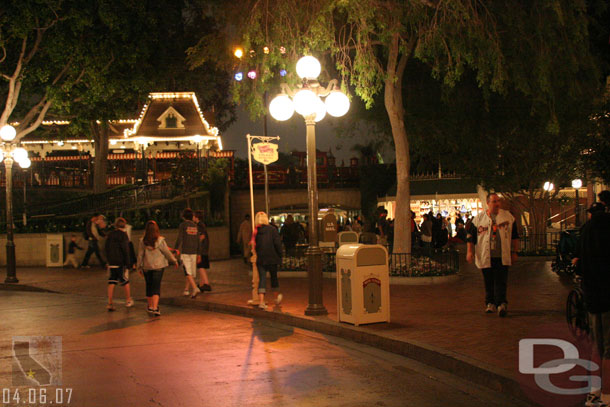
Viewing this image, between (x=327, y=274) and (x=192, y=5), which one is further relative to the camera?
(x=192, y=5)

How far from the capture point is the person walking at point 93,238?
21.0 metres

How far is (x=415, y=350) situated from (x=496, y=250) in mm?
2969

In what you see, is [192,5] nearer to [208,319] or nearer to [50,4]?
[50,4]

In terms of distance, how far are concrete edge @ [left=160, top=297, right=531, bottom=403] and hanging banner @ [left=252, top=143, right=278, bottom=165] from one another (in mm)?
5855

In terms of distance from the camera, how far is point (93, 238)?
859 inches

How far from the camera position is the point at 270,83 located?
17781mm

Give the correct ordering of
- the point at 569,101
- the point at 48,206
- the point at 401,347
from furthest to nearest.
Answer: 1. the point at 48,206
2. the point at 569,101
3. the point at 401,347

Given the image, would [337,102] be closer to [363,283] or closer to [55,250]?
[363,283]

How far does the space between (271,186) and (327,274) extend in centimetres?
1583

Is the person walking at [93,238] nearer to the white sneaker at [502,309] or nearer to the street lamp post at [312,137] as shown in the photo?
the street lamp post at [312,137]

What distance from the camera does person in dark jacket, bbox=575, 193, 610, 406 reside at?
5.97 meters

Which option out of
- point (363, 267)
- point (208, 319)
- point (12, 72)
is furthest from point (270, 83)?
point (12, 72)

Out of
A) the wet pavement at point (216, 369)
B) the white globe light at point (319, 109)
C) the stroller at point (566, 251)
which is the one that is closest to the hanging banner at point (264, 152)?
the white globe light at point (319, 109)

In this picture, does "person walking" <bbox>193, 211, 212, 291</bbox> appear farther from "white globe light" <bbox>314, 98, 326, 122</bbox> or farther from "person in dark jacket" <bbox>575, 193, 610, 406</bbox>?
"person in dark jacket" <bbox>575, 193, 610, 406</bbox>
